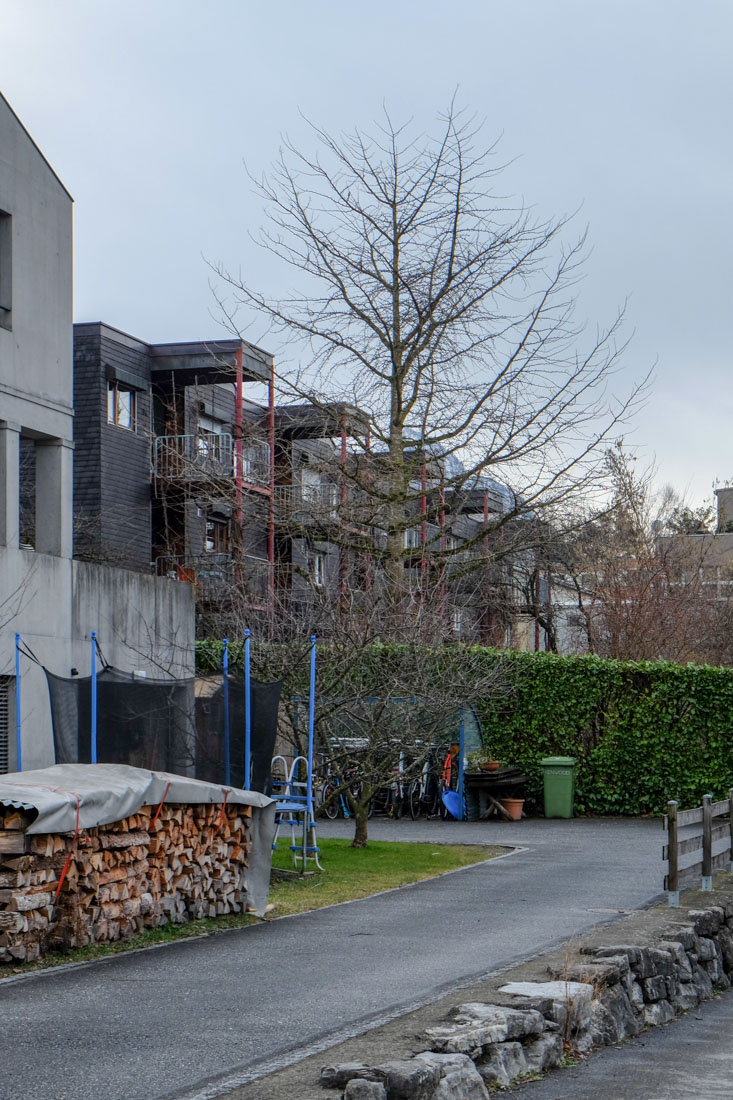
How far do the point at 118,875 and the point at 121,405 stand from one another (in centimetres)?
2499

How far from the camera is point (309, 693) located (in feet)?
55.4

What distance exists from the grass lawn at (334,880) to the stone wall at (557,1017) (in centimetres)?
376

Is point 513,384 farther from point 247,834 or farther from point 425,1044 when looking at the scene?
point 425,1044

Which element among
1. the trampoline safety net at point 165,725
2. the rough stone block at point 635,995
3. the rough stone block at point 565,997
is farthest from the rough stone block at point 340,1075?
the trampoline safety net at point 165,725

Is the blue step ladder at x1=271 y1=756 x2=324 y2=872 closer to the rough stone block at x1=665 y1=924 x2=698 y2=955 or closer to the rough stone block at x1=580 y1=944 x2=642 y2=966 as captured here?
the rough stone block at x1=665 y1=924 x2=698 y2=955

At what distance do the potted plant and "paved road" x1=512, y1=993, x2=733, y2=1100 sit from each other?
1590cm

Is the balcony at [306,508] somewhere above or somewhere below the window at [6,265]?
below


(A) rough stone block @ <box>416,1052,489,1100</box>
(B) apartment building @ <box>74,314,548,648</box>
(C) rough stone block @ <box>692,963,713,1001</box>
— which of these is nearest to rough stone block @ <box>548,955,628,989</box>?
(C) rough stone block @ <box>692,963,713,1001</box>

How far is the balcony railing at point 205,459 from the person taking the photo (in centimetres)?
2808

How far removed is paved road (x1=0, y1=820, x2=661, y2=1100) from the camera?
277 inches

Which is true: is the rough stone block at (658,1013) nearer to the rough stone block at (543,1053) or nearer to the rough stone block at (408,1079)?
the rough stone block at (543,1053)

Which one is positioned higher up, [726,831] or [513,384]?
[513,384]

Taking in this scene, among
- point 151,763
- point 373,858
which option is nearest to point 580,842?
point 373,858

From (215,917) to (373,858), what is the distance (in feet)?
18.0
